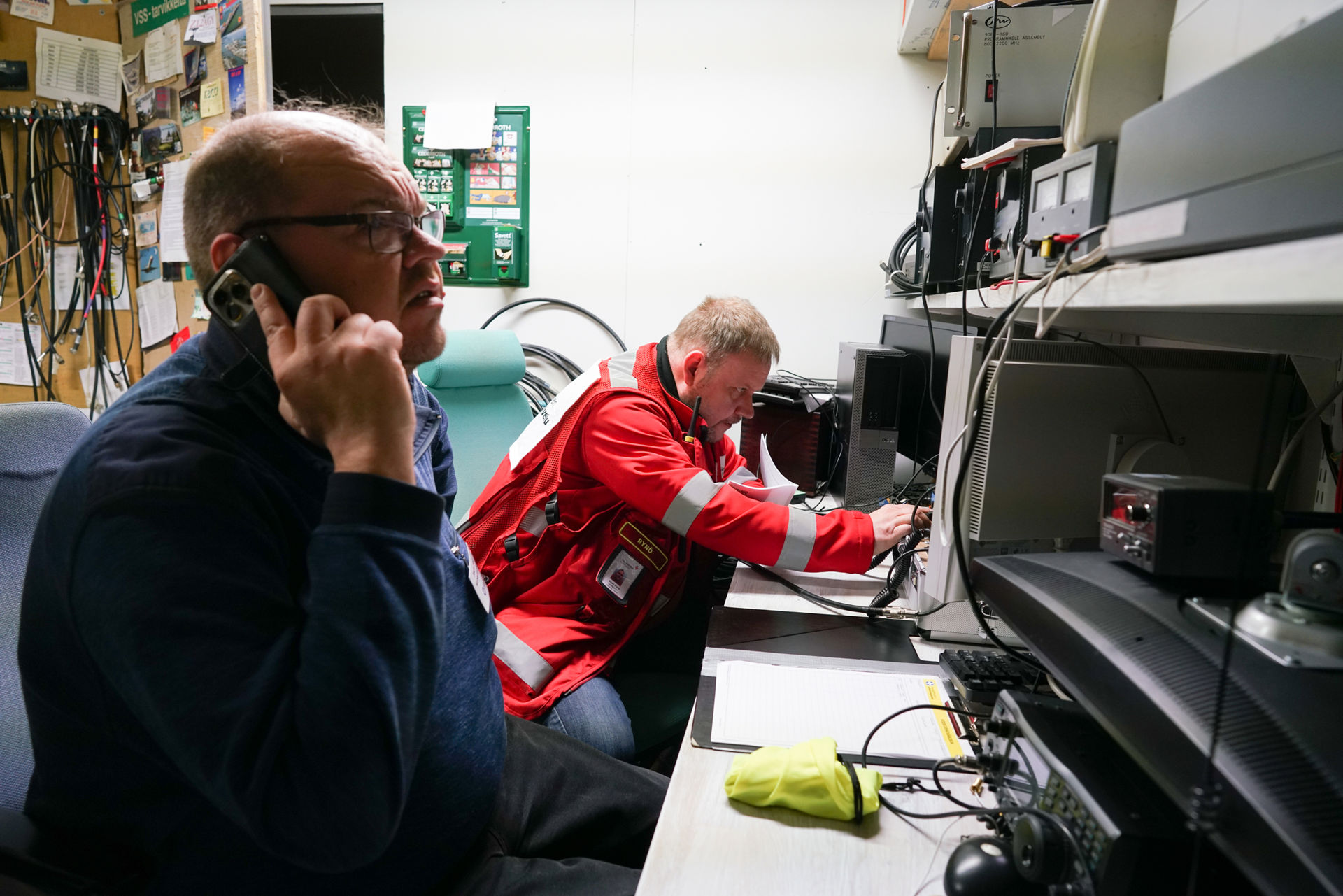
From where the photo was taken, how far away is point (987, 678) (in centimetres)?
103

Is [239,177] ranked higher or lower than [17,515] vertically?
higher

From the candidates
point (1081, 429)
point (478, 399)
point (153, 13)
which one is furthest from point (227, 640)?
point (153, 13)

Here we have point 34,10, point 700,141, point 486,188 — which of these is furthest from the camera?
point 486,188

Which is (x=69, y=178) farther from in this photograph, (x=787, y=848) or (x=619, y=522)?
(x=787, y=848)

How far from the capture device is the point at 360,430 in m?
0.69

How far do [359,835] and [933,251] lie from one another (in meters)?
1.67

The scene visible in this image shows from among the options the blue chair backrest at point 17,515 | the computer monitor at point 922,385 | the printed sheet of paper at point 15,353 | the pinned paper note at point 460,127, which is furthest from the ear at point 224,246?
the printed sheet of paper at point 15,353

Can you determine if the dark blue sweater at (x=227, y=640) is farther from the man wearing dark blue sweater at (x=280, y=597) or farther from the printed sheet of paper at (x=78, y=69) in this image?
the printed sheet of paper at (x=78, y=69)

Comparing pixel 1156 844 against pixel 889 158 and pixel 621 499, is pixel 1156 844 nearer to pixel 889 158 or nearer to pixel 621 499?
pixel 621 499

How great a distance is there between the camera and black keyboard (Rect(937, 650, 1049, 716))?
3.32 ft

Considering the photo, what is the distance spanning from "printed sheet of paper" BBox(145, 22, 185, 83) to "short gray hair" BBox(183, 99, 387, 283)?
1.88 metres

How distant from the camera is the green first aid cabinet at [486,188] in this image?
2.84 m

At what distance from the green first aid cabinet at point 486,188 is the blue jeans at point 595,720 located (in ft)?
6.34

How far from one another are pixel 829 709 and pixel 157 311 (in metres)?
2.51
